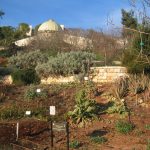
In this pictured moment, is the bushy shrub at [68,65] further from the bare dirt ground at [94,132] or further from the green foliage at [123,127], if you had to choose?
the green foliage at [123,127]

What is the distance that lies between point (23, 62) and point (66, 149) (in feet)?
61.6

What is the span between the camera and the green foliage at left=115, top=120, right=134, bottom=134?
1535cm

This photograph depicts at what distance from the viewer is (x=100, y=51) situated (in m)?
36.1

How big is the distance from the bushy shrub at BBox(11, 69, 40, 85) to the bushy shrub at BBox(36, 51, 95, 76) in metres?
0.38

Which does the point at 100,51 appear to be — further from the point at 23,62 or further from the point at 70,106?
the point at 70,106

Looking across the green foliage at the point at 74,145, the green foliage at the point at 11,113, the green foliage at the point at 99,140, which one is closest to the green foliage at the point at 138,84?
the green foliage at the point at 11,113

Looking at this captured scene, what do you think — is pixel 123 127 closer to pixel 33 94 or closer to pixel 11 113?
pixel 11 113

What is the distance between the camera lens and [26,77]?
83.8 ft

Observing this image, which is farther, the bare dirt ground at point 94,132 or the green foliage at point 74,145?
the bare dirt ground at point 94,132

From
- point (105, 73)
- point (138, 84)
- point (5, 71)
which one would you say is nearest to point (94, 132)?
point (138, 84)

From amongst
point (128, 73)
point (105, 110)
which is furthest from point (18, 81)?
point (105, 110)

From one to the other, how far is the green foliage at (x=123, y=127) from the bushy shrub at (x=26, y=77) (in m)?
10.3

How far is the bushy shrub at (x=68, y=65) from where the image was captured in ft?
82.5

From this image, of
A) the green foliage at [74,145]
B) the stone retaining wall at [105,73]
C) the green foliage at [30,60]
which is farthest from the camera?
the green foliage at [30,60]
